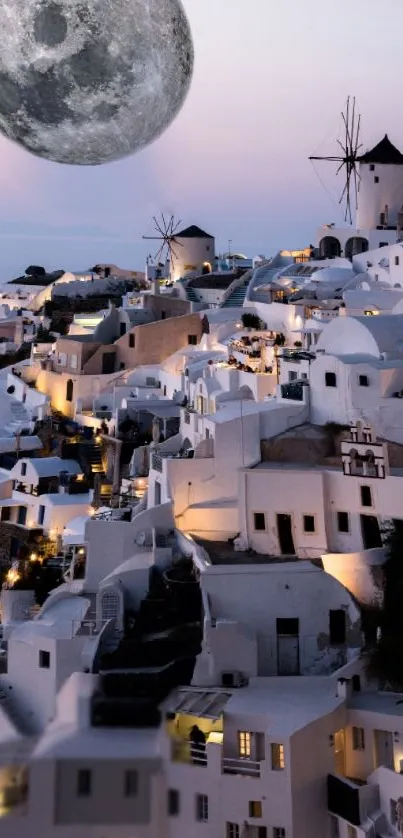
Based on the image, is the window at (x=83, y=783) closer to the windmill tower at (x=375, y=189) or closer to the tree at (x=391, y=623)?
the tree at (x=391, y=623)

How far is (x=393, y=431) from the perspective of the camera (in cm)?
794

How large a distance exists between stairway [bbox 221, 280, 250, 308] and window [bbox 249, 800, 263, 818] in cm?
1159

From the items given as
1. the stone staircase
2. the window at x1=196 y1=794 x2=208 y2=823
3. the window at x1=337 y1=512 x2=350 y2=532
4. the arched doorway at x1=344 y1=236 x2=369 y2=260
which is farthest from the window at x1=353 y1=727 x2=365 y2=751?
the arched doorway at x1=344 y1=236 x2=369 y2=260

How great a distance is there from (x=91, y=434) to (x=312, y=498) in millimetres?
6183

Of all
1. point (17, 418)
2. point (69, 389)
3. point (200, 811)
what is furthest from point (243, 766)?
point (17, 418)

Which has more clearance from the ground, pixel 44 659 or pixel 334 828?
pixel 44 659

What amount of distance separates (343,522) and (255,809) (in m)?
2.80

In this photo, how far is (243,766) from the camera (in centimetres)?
542

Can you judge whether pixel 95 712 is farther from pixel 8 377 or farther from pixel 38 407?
pixel 8 377

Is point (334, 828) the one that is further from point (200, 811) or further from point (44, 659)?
point (200, 811)

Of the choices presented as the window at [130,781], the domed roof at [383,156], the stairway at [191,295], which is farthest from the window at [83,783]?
the domed roof at [383,156]

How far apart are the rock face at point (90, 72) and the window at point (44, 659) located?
5.54m

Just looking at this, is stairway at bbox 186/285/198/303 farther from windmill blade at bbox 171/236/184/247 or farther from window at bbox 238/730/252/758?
window at bbox 238/730/252/758

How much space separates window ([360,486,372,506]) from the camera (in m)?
7.36
